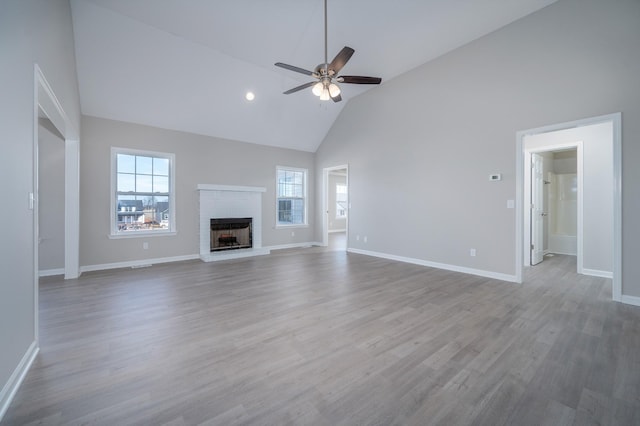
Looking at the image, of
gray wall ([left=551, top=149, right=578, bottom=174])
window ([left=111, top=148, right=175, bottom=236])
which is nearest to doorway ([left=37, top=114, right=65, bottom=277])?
window ([left=111, top=148, right=175, bottom=236])

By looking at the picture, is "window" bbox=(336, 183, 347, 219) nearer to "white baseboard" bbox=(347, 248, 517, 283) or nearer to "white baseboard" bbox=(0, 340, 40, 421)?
"white baseboard" bbox=(347, 248, 517, 283)

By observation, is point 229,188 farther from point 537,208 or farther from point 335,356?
point 537,208

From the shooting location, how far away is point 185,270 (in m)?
4.74

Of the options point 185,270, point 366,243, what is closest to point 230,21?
point 185,270

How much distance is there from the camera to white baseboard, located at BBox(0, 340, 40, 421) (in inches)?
58.4

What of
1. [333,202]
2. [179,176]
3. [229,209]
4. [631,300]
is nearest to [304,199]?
[229,209]

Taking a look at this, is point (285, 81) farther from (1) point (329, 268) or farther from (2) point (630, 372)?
(2) point (630, 372)

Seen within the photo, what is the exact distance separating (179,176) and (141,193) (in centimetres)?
77

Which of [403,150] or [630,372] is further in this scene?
[403,150]

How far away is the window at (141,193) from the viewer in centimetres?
503

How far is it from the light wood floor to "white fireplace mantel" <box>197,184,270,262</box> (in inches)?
85.6

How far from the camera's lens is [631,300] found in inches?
119

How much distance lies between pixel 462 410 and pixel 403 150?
464 centimetres

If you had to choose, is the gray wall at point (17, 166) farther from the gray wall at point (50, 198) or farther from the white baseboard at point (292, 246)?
the white baseboard at point (292, 246)
